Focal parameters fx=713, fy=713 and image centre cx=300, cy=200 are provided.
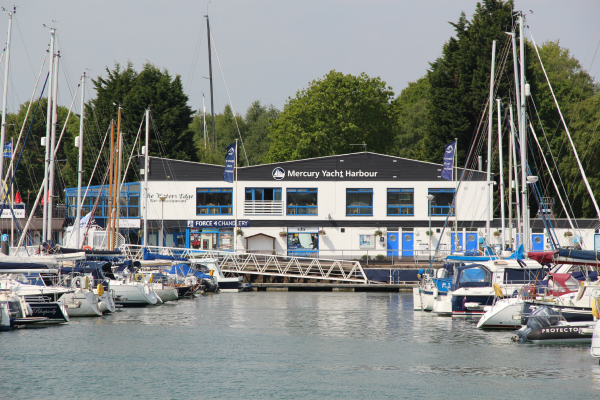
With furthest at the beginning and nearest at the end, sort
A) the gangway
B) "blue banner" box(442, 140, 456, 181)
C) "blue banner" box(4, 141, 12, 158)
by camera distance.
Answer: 1. the gangway
2. "blue banner" box(442, 140, 456, 181)
3. "blue banner" box(4, 141, 12, 158)

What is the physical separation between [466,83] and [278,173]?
21232 mm

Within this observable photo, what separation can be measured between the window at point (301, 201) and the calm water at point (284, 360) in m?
20.5

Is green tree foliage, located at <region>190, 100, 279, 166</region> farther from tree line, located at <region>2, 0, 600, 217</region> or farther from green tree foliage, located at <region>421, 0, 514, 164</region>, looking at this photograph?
green tree foliage, located at <region>421, 0, 514, 164</region>

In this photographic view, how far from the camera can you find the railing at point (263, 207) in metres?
51.8

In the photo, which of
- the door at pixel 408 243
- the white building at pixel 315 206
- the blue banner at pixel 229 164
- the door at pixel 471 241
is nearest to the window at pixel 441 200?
the white building at pixel 315 206

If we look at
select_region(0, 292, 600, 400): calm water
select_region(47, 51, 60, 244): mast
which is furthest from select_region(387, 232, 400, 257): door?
select_region(47, 51, 60, 244): mast

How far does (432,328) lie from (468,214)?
24901 millimetres

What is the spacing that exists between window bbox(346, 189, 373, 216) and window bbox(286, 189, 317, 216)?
98.1 inches

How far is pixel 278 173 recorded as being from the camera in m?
52.2

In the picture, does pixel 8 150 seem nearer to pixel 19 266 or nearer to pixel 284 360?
pixel 19 266

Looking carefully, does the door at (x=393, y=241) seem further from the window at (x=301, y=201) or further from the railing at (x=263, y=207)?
the railing at (x=263, y=207)

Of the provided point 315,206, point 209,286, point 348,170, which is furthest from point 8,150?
point 348,170

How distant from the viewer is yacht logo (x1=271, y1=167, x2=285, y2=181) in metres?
52.2

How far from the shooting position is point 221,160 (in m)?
68.2
